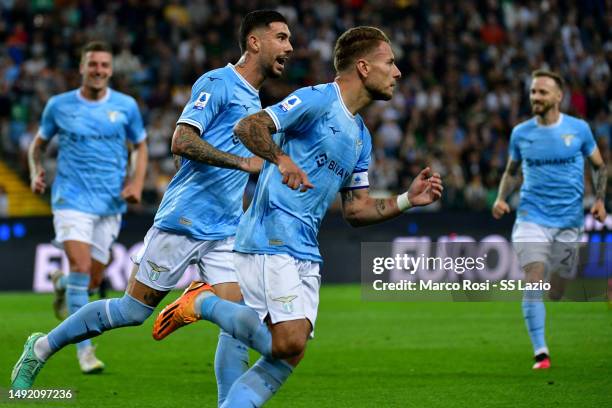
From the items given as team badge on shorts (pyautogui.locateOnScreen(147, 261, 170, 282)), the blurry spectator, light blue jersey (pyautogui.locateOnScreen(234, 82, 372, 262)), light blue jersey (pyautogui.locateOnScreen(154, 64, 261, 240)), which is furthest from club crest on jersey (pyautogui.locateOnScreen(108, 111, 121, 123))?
A: the blurry spectator

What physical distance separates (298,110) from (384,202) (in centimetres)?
89

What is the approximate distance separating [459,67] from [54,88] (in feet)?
27.6

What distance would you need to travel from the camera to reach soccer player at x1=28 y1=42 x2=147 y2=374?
9945 mm

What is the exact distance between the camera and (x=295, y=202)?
6305 millimetres

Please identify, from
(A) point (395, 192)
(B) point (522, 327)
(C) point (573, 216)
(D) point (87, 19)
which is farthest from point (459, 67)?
(C) point (573, 216)

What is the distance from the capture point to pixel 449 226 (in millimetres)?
19188

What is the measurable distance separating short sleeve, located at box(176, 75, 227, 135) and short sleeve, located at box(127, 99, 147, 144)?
3206 mm

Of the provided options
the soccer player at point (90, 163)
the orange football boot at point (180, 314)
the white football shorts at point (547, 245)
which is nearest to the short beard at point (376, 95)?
the orange football boot at point (180, 314)

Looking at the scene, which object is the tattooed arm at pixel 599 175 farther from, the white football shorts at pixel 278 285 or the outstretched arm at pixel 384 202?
the white football shorts at pixel 278 285

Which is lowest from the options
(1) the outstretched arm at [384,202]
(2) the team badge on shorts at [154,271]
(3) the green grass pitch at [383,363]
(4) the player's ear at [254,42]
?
(3) the green grass pitch at [383,363]

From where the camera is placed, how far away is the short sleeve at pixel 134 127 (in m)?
10.4

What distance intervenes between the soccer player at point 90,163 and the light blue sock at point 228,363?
313 cm

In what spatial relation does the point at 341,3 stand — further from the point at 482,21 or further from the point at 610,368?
the point at 610,368

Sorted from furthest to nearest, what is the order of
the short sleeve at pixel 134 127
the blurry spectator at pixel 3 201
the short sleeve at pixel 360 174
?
the blurry spectator at pixel 3 201 → the short sleeve at pixel 134 127 → the short sleeve at pixel 360 174
